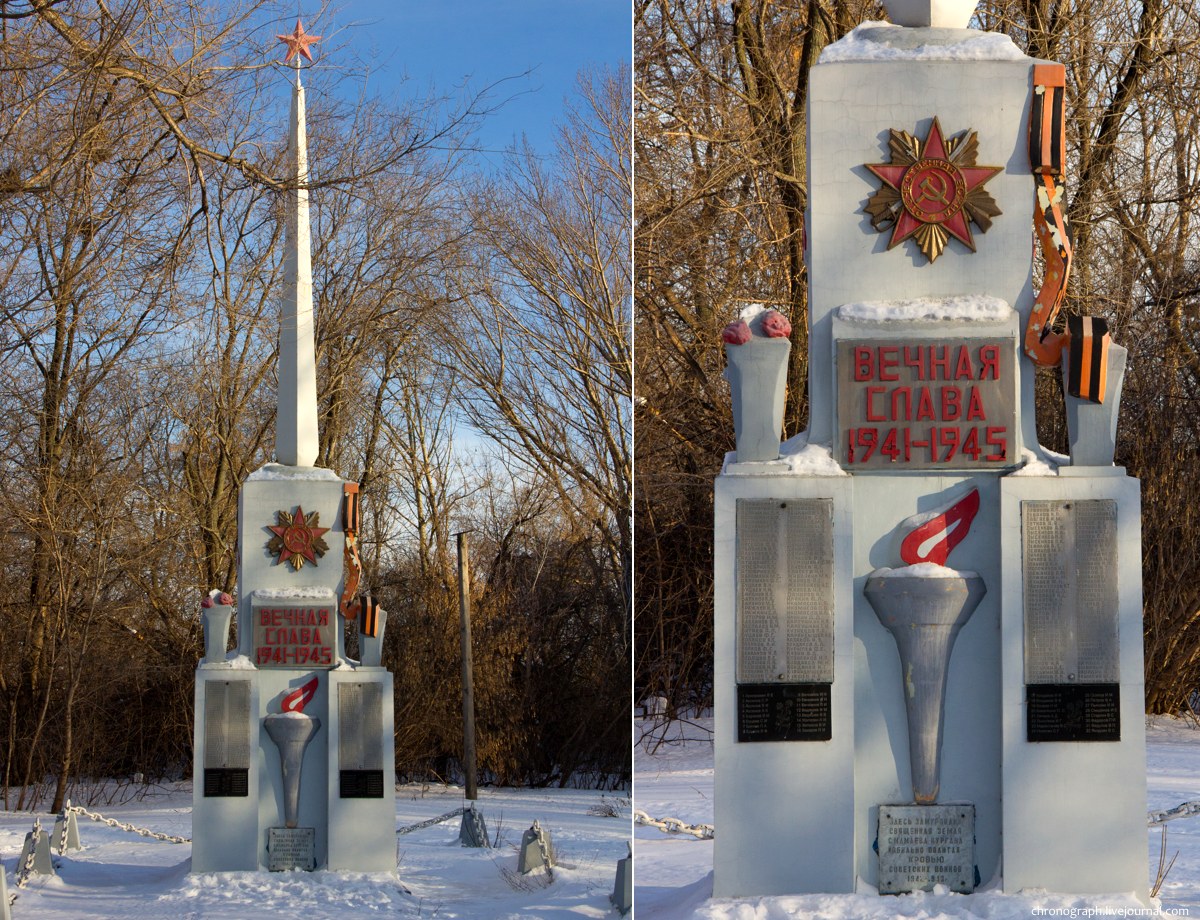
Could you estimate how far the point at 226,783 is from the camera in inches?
430

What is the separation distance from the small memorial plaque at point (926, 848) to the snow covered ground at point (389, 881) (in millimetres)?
2375

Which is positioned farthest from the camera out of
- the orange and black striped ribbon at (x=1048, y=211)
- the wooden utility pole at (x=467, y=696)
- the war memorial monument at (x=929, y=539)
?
the wooden utility pole at (x=467, y=696)

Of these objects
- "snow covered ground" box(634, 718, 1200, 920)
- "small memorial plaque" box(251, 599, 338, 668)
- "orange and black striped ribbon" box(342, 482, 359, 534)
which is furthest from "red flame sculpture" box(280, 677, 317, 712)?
"snow covered ground" box(634, 718, 1200, 920)

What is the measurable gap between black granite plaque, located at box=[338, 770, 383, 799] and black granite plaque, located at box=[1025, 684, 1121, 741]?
5.72 m

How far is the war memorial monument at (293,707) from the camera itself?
1088 cm

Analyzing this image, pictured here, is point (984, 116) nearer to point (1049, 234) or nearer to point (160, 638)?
point (1049, 234)

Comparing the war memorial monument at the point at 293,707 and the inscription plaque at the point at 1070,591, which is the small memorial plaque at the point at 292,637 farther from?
the inscription plaque at the point at 1070,591

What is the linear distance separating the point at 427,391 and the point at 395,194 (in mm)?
2651

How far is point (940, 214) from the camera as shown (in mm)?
7266

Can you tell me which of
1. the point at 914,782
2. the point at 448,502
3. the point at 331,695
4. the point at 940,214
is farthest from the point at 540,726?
the point at 940,214

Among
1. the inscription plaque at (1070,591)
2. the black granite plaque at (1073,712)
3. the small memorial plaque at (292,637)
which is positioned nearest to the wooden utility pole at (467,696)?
the small memorial plaque at (292,637)

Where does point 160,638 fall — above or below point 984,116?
below

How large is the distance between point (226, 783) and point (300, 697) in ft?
2.88

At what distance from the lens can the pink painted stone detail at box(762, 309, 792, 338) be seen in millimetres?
7199
